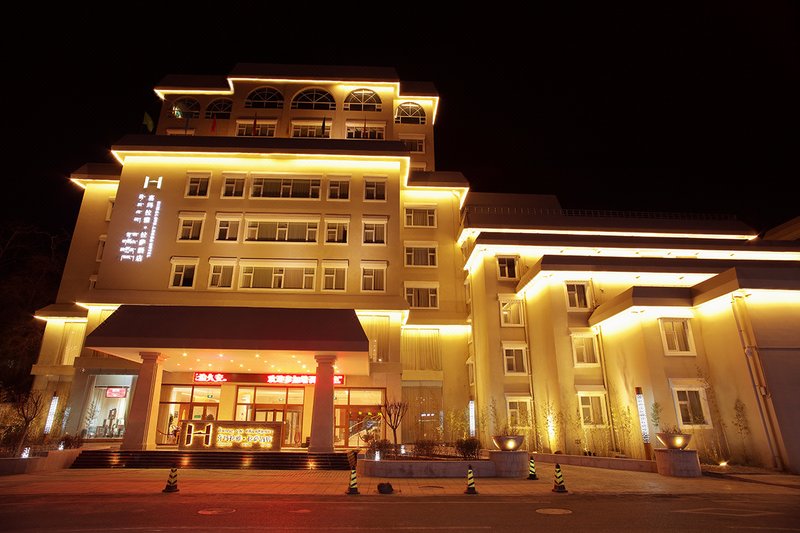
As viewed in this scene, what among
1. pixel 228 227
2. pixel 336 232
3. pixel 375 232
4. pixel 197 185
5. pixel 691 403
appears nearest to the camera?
pixel 691 403

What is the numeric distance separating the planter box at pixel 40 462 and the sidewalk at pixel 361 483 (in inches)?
16.4

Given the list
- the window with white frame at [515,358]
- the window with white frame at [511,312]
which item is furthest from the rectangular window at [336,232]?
the window with white frame at [515,358]

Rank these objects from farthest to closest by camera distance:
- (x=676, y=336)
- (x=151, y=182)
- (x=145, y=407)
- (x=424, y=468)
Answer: (x=151, y=182) < (x=676, y=336) < (x=145, y=407) < (x=424, y=468)

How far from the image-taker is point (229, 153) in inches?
1225

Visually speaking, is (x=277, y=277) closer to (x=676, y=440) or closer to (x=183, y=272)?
(x=183, y=272)

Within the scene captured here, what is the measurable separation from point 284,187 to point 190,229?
6.77 m

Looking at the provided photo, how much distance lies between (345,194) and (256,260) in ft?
24.7

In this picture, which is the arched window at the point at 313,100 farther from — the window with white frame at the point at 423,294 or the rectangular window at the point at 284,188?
the window with white frame at the point at 423,294

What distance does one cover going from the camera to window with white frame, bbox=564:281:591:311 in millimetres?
25172

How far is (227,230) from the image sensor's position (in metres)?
30.4

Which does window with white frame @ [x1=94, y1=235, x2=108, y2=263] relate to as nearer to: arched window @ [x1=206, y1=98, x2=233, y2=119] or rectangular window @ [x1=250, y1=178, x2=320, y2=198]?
rectangular window @ [x1=250, y1=178, x2=320, y2=198]

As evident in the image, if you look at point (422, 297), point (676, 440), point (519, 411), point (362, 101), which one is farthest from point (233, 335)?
point (362, 101)

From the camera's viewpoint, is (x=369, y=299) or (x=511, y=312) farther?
(x=369, y=299)

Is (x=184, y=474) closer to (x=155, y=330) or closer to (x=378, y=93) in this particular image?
(x=155, y=330)
